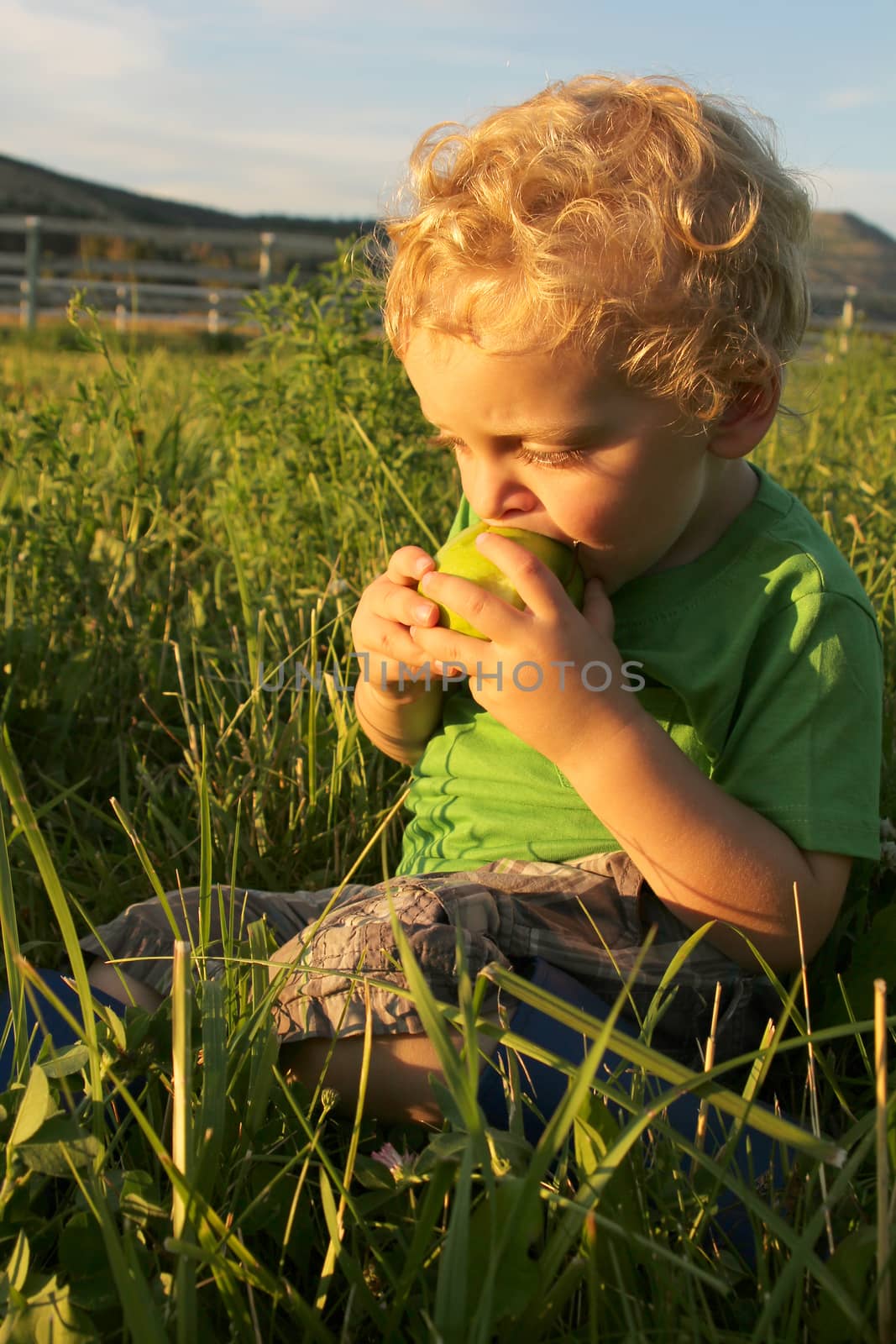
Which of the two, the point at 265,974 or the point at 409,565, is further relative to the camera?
the point at 409,565

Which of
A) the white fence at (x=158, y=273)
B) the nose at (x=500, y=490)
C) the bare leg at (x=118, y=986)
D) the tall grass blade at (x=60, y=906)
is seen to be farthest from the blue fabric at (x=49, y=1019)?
the white fence at (x=158, y=273)

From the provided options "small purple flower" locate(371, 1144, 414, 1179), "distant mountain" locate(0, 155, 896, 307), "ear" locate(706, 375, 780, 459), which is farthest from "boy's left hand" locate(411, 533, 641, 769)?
"distant mountain" locate(0, 155, 896, 307)

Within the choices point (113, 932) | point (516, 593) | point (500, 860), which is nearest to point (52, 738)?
point (113, 932)

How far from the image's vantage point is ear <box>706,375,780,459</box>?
5.09 ft

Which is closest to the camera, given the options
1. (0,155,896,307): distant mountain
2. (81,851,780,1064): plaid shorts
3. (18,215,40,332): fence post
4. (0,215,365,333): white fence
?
(81,851,780,1064): plaid shorts

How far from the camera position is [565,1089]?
4.43 feet

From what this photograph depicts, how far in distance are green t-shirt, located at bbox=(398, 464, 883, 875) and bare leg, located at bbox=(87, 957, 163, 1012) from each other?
0.43 metres

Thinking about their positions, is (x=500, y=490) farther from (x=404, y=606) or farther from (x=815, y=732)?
(x=815, y=732)

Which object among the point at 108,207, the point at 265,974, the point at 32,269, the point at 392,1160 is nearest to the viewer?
the point at 392,1160

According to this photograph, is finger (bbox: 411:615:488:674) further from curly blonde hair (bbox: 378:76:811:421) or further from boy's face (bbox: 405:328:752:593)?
curly blonde hair (bbox: 378:76:811:421)

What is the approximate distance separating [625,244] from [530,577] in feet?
1.43

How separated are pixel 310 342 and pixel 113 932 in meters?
1.58

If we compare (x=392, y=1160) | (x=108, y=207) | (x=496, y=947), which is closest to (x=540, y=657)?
(x=496, y=947)

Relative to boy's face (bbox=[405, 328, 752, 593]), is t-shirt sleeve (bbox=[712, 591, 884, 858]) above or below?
below
